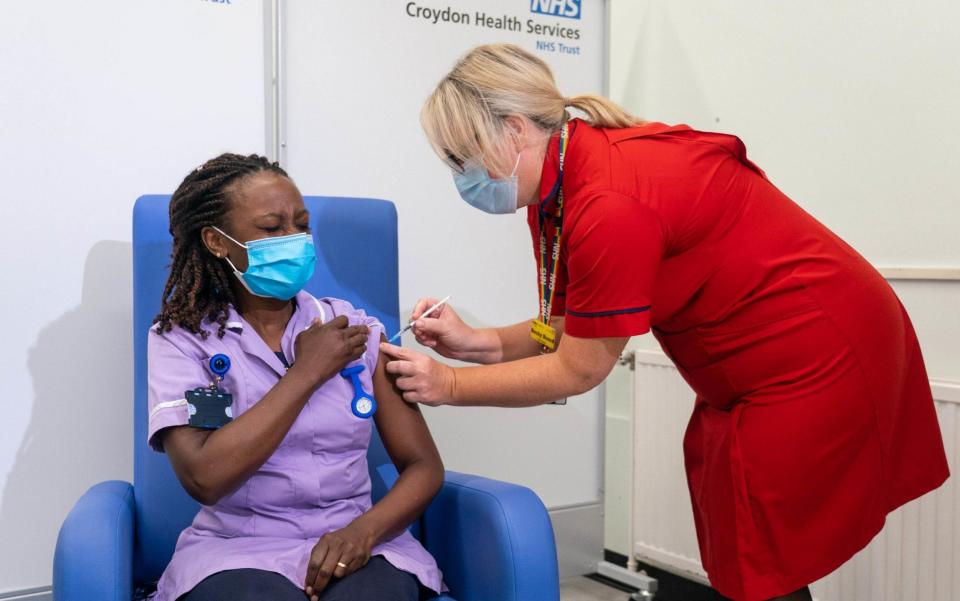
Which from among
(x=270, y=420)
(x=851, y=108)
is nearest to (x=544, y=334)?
(x=270, y=420)

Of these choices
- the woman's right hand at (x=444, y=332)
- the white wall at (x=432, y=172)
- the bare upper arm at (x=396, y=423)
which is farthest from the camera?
the white wall at (x=432, y=172)

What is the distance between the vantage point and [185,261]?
159 centimetres

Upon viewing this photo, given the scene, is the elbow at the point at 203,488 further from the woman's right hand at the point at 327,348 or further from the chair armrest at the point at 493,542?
the chair armrest at the point at 493,542

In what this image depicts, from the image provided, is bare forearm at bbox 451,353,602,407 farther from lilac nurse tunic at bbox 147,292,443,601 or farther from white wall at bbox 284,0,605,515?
white wall at bbox 284,0,605,515

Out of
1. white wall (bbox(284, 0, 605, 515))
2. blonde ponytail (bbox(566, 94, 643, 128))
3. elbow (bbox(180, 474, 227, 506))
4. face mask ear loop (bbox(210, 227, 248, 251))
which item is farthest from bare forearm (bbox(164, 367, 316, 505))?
white wall (bbox(284, 0, 605, 515))

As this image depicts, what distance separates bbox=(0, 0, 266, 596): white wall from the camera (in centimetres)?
195

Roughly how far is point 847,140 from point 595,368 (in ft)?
3.79

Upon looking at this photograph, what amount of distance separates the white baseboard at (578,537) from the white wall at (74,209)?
1.26m

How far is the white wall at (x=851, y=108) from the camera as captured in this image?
6.63 feet

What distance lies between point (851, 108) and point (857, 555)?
1054mm

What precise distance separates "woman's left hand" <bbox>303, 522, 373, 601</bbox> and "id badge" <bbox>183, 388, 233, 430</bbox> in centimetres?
24

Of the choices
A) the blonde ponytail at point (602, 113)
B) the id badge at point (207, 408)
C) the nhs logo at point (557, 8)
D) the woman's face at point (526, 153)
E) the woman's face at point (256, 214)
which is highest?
the nhs logo at point (557, 8)

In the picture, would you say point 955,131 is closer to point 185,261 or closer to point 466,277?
point 466,277

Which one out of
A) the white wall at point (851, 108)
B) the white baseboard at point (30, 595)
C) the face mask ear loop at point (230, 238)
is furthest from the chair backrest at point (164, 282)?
the white wall at point (851, 108)
